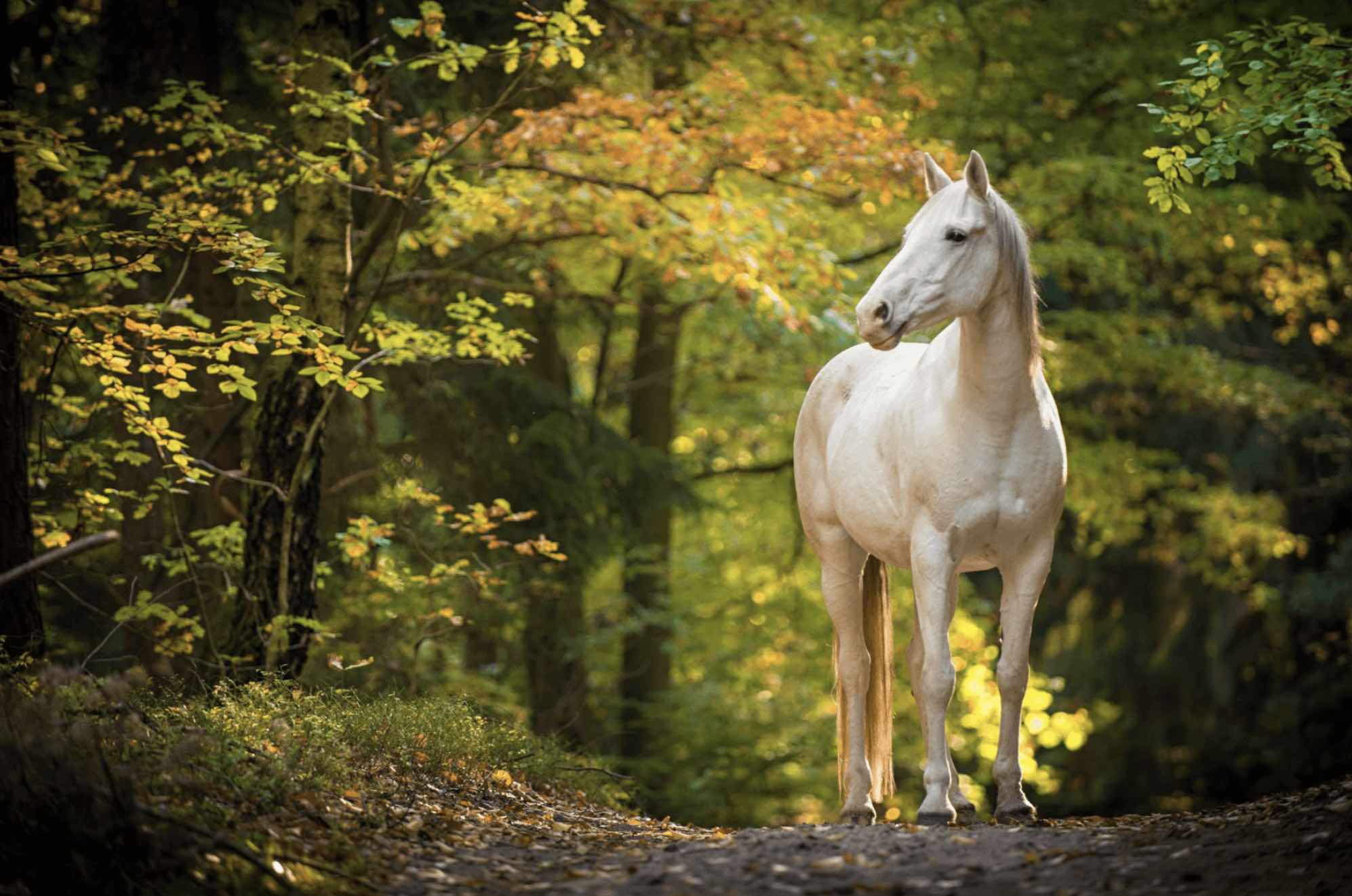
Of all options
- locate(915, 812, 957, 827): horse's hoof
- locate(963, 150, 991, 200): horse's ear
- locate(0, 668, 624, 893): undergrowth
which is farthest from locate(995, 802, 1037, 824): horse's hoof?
locate(963, 150, 991, 200): horse's ear

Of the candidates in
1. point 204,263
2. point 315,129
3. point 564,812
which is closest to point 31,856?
point 564,812

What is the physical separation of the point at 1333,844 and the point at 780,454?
13.7 meters

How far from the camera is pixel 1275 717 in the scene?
59.5 ft

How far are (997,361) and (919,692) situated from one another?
172 centimetres

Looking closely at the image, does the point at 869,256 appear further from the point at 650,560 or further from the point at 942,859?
the point at 942,859

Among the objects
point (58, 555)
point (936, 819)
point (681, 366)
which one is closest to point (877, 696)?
point (936, 819)

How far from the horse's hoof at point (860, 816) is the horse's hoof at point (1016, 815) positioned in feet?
2.52

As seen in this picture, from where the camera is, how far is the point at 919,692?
6836 mm

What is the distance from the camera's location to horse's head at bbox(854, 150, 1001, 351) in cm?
583

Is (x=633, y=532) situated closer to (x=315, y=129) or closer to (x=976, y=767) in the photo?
(x=315, y=129)

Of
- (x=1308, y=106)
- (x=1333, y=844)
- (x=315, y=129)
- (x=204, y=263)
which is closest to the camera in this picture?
(x=1333, y=844)

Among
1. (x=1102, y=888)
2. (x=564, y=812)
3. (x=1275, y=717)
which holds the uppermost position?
(x=1102, y=888)

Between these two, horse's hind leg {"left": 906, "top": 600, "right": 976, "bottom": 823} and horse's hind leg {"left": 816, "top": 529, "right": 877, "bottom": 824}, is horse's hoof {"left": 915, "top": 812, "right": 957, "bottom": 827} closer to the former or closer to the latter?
horse's hind leg {"left": 906, "top": 600, "right": 976, "bottom": 823}

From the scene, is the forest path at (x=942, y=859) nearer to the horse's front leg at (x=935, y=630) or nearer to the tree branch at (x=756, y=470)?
the horse's front leg at (x=935, y=630)
